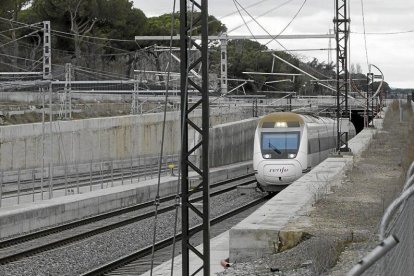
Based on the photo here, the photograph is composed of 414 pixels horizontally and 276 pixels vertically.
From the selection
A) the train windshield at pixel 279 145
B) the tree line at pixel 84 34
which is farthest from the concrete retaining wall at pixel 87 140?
the tree line at pixel 84 34

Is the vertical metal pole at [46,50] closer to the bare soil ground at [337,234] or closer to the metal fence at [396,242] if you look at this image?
the bare soil ground at [337,234]

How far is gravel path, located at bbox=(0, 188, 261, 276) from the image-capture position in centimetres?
1666

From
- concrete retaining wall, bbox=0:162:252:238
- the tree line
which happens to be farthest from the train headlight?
the tree line

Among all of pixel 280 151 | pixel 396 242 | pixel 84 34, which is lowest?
pixel 280 151

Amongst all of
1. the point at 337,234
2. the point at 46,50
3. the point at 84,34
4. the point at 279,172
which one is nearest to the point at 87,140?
the point at 46,50

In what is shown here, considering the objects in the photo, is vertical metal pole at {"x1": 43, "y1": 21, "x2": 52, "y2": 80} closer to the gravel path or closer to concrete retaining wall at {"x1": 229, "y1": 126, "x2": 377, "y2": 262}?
the gravel path

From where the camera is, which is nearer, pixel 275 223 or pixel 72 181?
pixel 275 223

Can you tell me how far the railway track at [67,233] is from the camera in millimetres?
18781

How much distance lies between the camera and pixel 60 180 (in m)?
35.2

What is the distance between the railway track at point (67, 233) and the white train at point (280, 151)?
382cm

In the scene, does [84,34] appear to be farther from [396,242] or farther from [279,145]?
[396,242]

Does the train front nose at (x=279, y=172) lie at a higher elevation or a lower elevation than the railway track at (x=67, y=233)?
higher

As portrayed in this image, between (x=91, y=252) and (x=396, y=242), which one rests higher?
(x=396, y=242)

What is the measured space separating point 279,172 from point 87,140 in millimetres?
17944
